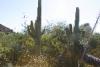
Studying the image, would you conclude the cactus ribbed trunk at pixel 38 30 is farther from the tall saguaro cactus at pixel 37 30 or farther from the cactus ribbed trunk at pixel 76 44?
the cactus ribbed trunk at pixel 76 44

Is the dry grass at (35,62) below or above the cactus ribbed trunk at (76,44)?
below

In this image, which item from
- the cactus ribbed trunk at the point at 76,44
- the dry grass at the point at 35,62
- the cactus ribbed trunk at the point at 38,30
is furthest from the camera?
the cactus ribbed trunk at the point at 38,30

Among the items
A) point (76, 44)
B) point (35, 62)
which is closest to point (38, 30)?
point (35, 62)

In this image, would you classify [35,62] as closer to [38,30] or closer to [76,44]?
[76,44]

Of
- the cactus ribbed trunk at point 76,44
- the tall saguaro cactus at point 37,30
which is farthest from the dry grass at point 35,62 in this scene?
the cactus ribbed trunk at point 76,44

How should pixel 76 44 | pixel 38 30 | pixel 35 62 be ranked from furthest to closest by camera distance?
pixel 38 30 → pixel 35 62 → pixel 76 44

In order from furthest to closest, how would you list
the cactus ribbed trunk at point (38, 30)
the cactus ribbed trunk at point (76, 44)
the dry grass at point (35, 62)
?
the cactus ribbed trunk at point (38, 30) < the dry grass at point (35, 62) < the cactus ribbed trunk at point (76, 44)

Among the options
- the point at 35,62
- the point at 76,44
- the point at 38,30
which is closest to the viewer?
the point at 76,44

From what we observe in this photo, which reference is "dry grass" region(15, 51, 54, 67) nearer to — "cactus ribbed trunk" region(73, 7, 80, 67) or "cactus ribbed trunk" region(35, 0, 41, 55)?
"cactus ribbed trunk" region(35, 0, 41, 55)

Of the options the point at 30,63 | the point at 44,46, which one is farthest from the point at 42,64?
the point at 44,46

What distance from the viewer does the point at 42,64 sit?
15516mm

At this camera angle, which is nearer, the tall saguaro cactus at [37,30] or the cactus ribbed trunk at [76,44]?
the cactus ribbed trunk at [76,44]

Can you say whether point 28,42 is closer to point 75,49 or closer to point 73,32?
point 73,32

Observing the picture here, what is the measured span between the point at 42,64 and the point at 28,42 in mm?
4805
